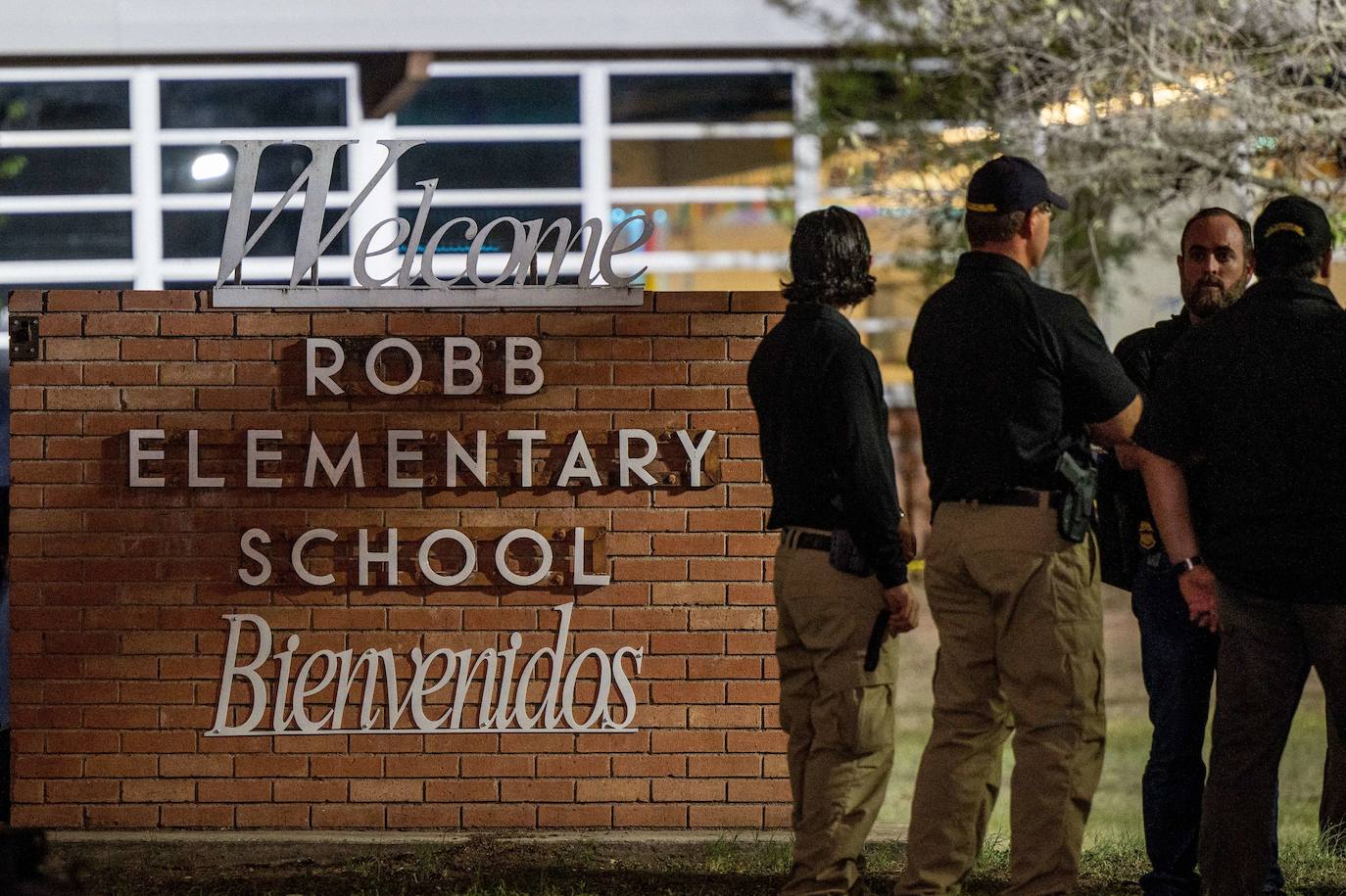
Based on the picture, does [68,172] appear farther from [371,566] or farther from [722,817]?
[722,817]

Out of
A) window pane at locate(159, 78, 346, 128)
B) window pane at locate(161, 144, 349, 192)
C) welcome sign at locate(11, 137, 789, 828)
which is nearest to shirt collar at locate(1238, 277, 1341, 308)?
welcome sign at locate(11, 137, 789, 828)

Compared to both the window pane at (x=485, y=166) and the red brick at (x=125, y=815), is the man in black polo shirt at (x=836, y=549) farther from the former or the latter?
the window pane at (x=485, y=166)

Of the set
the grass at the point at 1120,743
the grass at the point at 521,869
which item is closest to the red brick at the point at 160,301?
the grass at the point at 521,869

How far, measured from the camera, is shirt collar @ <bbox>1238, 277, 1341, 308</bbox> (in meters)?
3.88

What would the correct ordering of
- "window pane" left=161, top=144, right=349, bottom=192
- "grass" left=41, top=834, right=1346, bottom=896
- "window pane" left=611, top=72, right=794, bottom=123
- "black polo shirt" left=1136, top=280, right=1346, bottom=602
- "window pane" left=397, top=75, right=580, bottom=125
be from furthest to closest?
1. "window pane" left=611, top=72, right=794, bottom=123
2. "window pane" left=397, top=75, right=580, bottom=125
3. "window pane" left=161, top=144, right=349, bottom=192
4. "grass" left=41, top=834, right=1346, bottom=896
5. "black polo shirt" left=1136, top=280, right=1346, bottom=602

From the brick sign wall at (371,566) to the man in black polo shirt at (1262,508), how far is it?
167 cm

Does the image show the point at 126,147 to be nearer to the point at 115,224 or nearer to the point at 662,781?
the point at 115,224

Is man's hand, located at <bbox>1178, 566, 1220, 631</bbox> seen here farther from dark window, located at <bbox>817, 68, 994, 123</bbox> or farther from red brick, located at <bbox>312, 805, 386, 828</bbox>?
dark window, located at <bbox>817, 68, 994, 123</bbox>

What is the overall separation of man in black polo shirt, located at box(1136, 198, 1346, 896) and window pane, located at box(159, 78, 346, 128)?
9.35 m

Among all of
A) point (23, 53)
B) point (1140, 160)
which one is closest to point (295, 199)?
point (23, 53)

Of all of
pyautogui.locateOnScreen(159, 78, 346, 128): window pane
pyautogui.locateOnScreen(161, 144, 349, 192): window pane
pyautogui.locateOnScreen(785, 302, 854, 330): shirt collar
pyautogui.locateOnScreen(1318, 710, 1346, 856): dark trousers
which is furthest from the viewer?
pyautogui.locateOnScreen(159, 78, 346, 128): window pane

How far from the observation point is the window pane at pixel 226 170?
1166 centimetres

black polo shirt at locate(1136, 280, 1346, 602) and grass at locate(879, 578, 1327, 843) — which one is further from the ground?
black polo shirt at locate(1136, 280, 1346, 602)

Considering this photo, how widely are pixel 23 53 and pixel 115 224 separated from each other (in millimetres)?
1447
